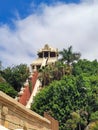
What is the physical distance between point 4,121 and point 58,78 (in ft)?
186

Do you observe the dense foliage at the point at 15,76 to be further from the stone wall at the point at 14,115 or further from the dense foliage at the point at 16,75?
the stone wall at the point at 14,115

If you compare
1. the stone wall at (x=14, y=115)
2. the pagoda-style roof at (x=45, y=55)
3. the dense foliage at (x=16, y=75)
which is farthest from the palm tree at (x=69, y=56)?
the stone wall at (x=14, y=115)

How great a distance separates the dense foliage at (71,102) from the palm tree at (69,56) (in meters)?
11.3

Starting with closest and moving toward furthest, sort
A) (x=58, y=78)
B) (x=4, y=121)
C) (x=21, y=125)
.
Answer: (x=4, y=121) → (x=21, y=125) → (x=58, y=78)

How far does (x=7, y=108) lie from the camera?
9602mm

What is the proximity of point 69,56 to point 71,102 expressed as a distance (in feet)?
54.0

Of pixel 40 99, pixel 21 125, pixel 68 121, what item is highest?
pixel 40 99

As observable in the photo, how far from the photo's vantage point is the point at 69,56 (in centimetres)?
6925

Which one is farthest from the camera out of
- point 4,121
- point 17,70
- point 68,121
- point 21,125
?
point 17,70

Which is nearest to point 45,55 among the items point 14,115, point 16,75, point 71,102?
point 16,75

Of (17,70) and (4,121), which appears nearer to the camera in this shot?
(4,121)

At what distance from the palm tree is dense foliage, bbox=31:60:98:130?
445 inches

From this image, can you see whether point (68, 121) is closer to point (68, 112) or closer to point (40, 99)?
point (68, 112)

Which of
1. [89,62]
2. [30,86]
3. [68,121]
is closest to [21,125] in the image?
[68,121]
